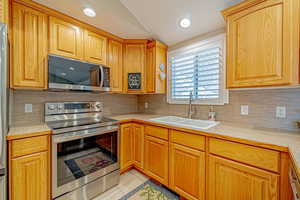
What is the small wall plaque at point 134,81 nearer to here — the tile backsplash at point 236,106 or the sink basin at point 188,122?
the tile backsplash at point 236,106

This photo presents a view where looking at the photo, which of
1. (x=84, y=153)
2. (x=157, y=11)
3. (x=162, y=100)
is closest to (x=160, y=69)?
(x=162, y=100)

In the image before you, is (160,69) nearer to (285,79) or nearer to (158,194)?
(285,79)

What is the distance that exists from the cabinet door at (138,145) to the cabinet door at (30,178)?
1.11m

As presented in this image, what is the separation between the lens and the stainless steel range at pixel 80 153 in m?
1.35

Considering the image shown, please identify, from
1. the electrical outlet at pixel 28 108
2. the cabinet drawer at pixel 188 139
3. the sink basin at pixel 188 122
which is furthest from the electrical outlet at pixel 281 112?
the electrical outlet at pixel 28 108

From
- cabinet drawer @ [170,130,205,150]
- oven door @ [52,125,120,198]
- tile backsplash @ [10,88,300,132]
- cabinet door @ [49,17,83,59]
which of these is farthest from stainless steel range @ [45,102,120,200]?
cabinet drawer @ [170,130,205,150]

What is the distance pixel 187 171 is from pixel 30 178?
157 centimetres

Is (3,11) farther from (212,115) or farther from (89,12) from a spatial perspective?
(212,115)

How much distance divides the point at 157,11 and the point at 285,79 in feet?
5.41

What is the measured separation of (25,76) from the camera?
1401mm

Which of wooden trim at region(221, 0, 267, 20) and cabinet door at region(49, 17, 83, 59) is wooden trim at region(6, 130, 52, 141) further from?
wooden trim at region(221, 0, 267, 20)

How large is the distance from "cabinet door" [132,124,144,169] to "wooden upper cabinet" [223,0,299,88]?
135 cm

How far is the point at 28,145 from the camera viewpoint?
3.93 feet

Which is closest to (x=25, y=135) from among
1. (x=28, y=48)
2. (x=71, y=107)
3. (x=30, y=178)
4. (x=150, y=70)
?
(x=30, y=178)
